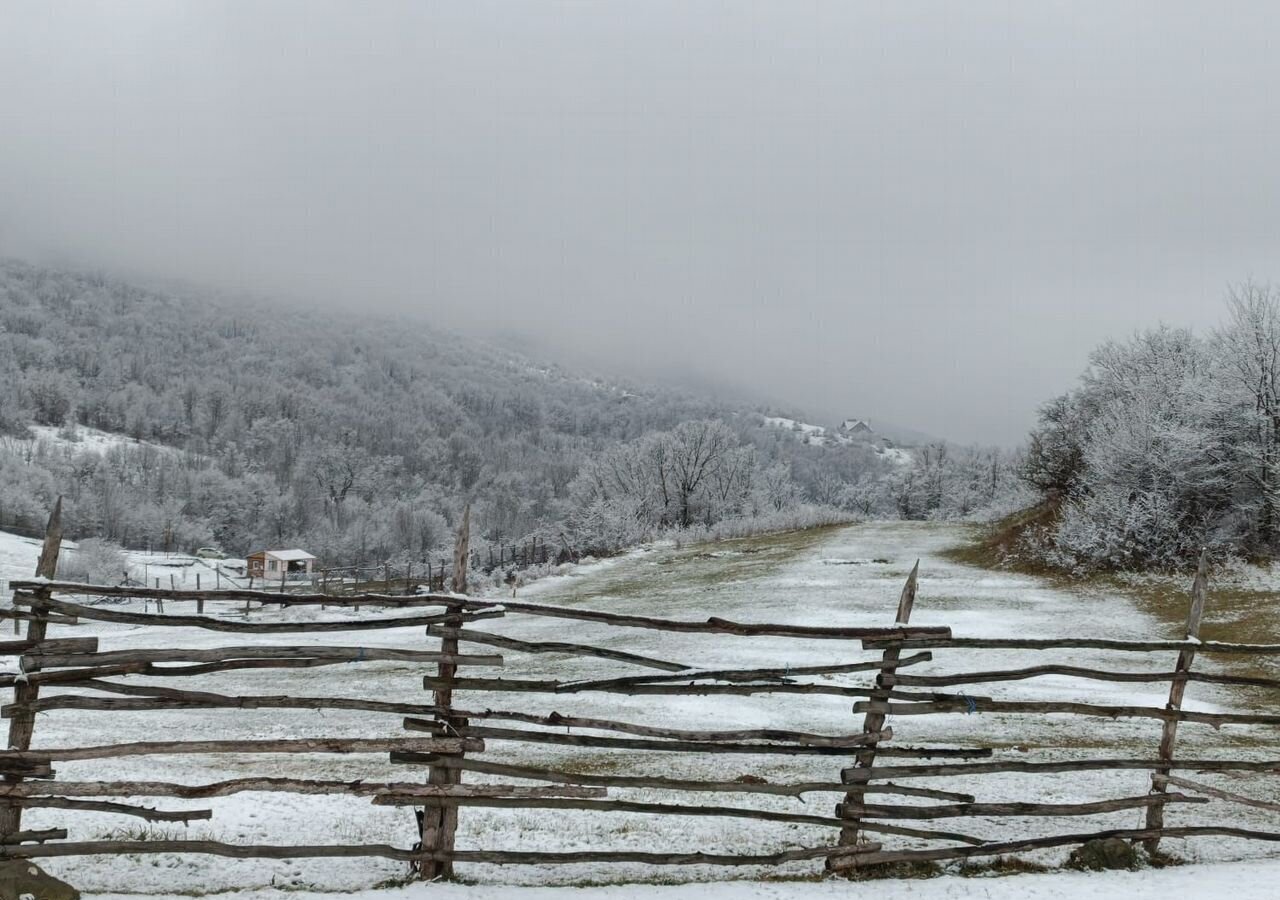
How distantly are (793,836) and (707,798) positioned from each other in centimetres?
136

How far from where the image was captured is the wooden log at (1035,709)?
6.06 metres

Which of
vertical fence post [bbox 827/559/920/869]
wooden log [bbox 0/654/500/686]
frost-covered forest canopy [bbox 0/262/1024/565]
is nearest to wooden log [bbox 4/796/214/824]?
wooden log [bbox 0/654/500/686]

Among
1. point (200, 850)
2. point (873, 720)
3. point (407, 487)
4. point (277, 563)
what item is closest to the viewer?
point (200, 850)

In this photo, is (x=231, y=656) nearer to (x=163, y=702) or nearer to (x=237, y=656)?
(x=237, y=656)

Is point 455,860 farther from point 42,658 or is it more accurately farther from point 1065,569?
point 1065,569

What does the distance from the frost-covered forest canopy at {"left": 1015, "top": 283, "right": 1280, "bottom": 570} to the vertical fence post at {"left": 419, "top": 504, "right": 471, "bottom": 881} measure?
97.5 ft

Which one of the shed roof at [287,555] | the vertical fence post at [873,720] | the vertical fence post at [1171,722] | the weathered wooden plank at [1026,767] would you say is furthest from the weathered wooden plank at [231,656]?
the shed roof at [287,555]

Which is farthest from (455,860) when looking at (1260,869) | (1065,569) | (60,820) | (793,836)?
(1065,569)

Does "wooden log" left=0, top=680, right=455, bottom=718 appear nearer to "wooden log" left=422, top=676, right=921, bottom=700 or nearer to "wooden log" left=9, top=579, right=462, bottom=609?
"wooden log" left=422, top=676, right=921, bottom=700

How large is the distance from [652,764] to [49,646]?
6187 millimetres

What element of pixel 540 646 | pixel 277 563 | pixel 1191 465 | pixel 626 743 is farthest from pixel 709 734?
pixel 277 563

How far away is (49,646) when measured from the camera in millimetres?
5543

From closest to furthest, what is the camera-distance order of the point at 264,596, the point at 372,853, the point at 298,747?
the point at 264,596 < the point at 372,853 < the point at 298,747

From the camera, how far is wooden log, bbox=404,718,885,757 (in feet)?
18.9
